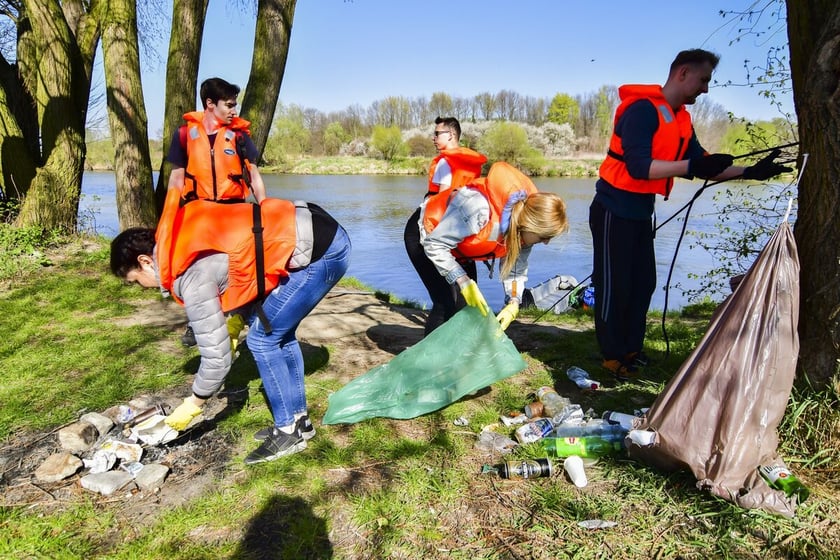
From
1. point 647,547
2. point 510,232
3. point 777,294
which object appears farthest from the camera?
point 510,232

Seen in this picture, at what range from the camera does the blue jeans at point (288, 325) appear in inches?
96.2

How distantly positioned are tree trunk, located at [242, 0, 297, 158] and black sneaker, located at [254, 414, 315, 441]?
4.21 m

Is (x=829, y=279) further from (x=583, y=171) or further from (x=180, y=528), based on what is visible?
(x=583, y=171)

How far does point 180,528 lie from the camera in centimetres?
208

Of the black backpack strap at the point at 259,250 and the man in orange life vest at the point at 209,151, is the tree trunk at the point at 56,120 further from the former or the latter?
the black backpack strap at the point at 259,250

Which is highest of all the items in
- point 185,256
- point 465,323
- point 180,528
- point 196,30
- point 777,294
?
point 196,30

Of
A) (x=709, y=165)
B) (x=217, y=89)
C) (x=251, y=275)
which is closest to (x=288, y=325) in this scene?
(x=251, y=275)

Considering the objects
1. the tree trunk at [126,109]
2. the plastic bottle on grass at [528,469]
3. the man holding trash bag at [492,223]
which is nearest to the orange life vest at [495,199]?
the man holding trash bag at [492,223]

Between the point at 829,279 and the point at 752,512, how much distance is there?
102 cm

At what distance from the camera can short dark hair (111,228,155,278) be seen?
7.02ft

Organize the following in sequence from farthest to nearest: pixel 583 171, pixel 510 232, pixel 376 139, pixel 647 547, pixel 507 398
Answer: pixel 376 139
pixel 583 171
pixel 507 398
pixel 510 232
pixel 647 547

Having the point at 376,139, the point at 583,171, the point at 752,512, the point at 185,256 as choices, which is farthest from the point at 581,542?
the point at 376,139

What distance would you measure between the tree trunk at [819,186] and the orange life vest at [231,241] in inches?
89.0

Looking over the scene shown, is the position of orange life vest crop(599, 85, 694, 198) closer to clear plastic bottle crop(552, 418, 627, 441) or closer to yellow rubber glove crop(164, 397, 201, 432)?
clear plastic bottle crop(552, 418, 627, 441)
